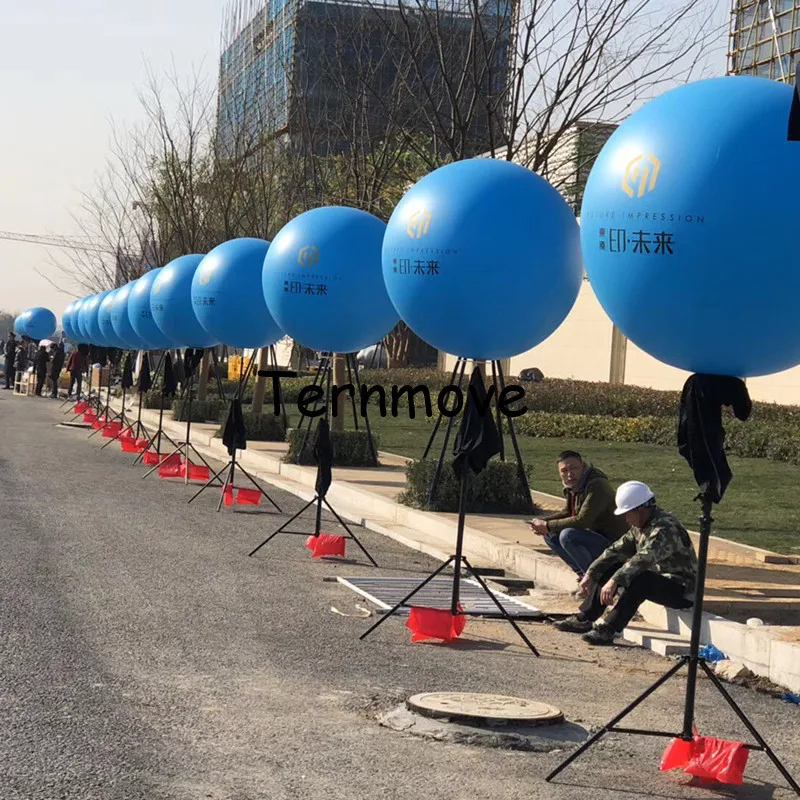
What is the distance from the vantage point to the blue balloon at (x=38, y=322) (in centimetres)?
5556

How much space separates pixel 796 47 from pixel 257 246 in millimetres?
34661

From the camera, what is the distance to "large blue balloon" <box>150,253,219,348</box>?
2028cm

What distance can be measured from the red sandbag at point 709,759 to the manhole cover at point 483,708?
87 centimetres

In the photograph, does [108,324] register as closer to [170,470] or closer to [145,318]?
[145,318]

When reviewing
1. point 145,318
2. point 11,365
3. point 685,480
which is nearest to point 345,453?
point 685,480

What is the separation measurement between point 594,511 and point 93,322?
84.8ft

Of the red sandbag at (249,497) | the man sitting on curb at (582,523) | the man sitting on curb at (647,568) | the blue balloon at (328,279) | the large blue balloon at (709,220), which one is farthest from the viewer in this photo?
the red sandbag at (249,497)

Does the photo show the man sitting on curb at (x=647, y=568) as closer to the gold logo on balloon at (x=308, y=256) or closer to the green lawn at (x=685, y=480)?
the green lawn at (x=685, y=480)

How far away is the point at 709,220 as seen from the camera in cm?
634

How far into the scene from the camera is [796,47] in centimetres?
4759

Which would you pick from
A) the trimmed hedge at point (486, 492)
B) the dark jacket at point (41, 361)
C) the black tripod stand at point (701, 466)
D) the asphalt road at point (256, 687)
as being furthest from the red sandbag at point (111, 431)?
the black tripod stand at point (701, 466)

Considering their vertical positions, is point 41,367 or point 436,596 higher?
point 41,367

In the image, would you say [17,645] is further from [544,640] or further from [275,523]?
[275,523]

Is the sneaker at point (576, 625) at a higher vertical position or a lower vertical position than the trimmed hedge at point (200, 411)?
lower
